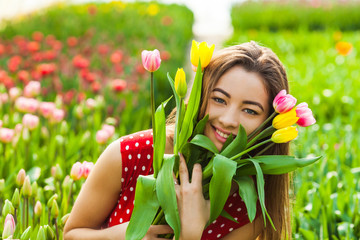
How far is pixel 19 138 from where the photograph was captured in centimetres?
261

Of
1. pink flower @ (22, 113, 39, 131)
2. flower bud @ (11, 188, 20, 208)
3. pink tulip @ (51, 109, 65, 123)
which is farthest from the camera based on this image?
pink tulip @ (51, 109, 65, 123)

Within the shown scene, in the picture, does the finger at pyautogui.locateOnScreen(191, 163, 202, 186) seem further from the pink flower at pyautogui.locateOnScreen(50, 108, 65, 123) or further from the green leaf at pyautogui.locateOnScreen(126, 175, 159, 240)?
the pink flower at pyautogui.locateOnScreen(50, 108, 65, 123)

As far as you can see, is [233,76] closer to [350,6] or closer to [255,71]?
[255,71]

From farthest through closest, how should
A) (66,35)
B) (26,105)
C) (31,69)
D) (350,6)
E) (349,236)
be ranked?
(350,6) → (66,35) → (31,69) → (26,105) → (349,236)

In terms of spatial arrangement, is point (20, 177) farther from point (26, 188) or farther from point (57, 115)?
point (57, 115)

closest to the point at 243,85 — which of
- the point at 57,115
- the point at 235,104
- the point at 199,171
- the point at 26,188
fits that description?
the point at 235,104

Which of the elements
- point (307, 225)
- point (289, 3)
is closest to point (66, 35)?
point (307, 225)

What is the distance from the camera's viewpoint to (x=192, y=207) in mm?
1336

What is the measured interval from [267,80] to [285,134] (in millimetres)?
253

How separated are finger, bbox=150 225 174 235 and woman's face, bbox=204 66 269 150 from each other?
0.84 feet

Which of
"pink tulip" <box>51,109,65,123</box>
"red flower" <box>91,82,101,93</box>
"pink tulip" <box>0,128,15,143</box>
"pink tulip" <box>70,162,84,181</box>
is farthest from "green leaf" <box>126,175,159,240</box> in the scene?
"red flower" <box>91,82,101,93</box>

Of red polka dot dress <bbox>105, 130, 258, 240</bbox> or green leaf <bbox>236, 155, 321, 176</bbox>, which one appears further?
red polka dot dress <bbox>105, 130, 258, 240</bbox>

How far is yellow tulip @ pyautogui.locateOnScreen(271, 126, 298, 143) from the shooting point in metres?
1.33

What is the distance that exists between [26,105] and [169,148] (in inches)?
57.0
